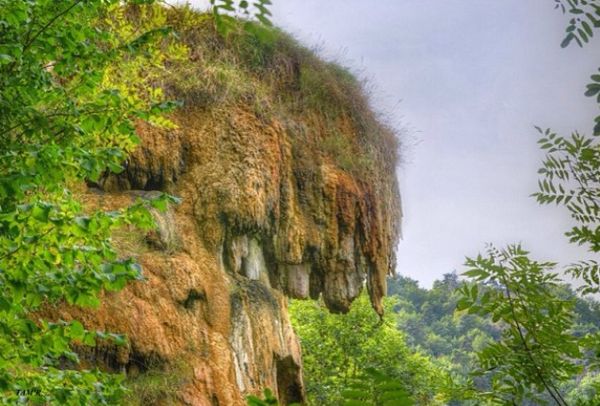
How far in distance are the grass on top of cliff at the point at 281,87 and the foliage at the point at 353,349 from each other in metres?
9.24

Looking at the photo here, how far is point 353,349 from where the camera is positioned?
20.5 m

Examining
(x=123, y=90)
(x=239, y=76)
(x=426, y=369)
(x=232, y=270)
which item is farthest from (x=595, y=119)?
(x=426, y=369)

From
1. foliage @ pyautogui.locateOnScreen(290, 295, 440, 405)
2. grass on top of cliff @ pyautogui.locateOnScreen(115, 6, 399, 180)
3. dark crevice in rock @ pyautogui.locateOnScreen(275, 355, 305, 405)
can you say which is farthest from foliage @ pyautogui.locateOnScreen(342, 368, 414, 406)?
foliage @ pyautogui.locateOnScreen(290, 295, 440, 405)

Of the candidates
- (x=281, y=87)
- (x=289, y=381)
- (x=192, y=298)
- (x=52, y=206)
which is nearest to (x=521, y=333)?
(x=52, y=206)

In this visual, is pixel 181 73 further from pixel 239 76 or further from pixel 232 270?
pixel 232 270

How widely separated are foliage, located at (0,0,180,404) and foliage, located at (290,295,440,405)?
51.3 ft

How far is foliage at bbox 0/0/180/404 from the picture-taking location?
3.23m

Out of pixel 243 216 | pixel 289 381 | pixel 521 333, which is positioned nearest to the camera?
pixel 521 333

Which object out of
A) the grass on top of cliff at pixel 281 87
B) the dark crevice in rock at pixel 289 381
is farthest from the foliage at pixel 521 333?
the dark crevice in rock at pixel 289 381

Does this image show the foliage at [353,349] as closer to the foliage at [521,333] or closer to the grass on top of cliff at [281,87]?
the grass on top of cliff at [281,87]

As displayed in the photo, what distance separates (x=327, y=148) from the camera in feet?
34.8

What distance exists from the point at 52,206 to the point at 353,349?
720 inches

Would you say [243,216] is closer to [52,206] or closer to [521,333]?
[52,206]

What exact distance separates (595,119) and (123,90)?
4642 millimetres
